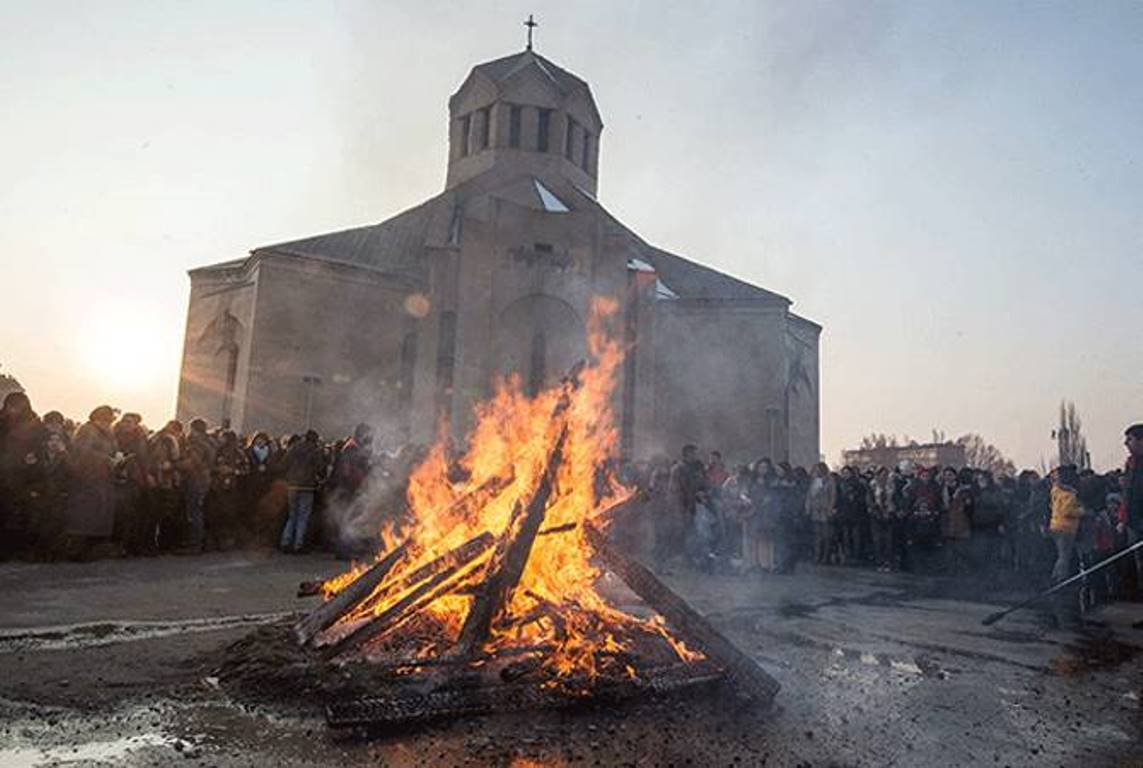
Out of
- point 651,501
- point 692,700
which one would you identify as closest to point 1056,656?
point 692,700

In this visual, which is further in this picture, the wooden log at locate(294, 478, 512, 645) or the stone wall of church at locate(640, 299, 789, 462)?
the stone wall of church at locate(640, 299, 789, 462)

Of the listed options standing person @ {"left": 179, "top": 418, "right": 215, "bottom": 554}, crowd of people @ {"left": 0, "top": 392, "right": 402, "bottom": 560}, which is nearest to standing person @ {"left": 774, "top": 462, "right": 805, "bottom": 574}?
crowd of people @ {"left": 0, "top": 392, "right": 402, "bottom": 560}

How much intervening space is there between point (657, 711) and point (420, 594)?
182cm

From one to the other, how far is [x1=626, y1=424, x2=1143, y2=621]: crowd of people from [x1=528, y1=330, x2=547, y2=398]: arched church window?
14541mm

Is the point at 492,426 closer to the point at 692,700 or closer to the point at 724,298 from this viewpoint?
the point at 692,700

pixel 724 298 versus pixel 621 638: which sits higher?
pixel 724 298

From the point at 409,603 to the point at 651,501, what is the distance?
782cm

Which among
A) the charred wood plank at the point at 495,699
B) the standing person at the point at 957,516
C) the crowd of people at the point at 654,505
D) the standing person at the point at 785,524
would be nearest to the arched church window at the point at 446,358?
the crowd of people at the point at 654,505

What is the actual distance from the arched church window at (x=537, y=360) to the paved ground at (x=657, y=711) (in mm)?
20705

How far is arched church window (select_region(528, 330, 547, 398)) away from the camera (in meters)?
28.7

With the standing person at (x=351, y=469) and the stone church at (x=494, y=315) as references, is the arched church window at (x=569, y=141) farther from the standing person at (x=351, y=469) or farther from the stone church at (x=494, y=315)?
the standing person at (x=351, y=469)

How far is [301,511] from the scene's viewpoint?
1216 cm

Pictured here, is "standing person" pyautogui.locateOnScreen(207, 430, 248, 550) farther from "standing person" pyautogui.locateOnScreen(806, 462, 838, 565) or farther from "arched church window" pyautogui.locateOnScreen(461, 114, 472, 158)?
"arched church window" pyautogui.locateOnScreen(461, 114, 472, 158)

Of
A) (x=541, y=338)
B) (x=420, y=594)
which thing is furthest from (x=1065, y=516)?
(x=541, y=338)
